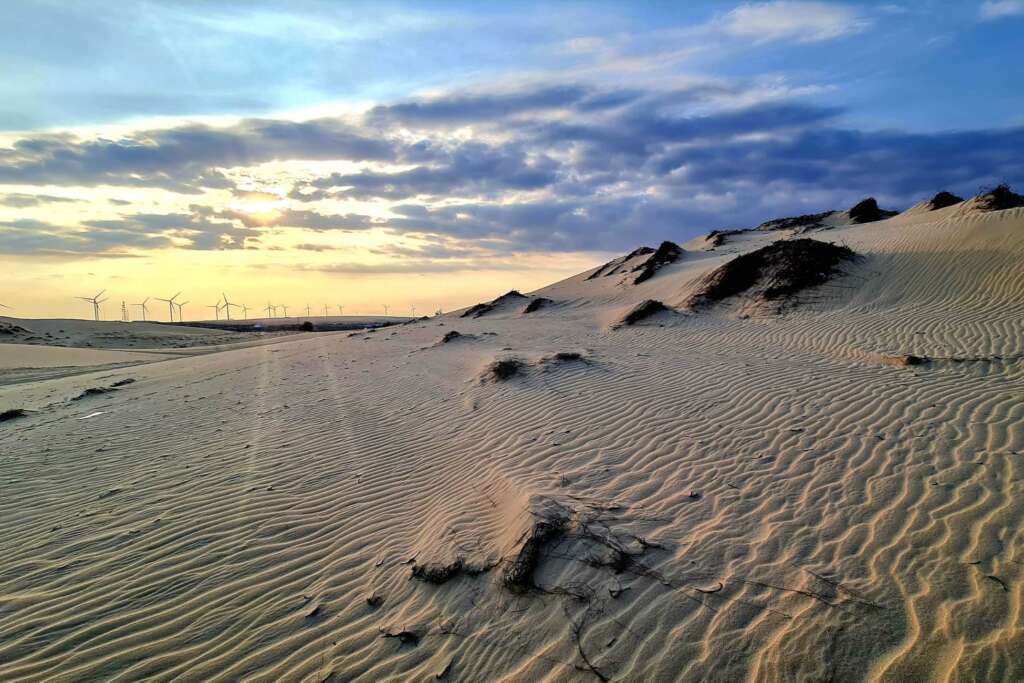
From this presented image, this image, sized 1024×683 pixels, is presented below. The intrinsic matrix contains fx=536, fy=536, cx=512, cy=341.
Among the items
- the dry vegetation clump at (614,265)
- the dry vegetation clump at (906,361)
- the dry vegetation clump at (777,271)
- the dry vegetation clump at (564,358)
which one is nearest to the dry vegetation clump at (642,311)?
the dry vegetation clump at (777,271)

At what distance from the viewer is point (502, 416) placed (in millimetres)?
9172

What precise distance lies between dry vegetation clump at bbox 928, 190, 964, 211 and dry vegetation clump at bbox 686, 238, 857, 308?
16.9 m

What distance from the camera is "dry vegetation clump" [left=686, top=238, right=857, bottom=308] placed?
773 inches

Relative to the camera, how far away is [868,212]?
4019cm

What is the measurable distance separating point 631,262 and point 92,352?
1412 inches

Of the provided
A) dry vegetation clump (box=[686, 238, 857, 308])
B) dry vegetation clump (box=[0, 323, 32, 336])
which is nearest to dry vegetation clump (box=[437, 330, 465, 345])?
dry vegetation clump (box=[686, 238, 857, 308])

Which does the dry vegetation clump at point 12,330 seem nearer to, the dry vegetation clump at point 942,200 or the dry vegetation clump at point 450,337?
the dry vegetation clump at point 450,337

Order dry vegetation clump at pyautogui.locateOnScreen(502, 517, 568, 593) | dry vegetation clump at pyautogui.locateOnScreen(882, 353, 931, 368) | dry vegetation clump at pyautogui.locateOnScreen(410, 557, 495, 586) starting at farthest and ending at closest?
dry vegetation clump at pyautogui.locateOnScreen(882, 353, 931, 368) < dry vegetation clump at pyautogui.locateOnScreen(410, 557, 495, 586) < dry vegetation clump at pyautogui.locateOnScreen(502, 517, 568, 593)

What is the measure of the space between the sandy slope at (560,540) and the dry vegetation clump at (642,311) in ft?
29.4

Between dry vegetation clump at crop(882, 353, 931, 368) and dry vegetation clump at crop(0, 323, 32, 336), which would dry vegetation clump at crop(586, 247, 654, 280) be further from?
dry vegetation clump at crop(0, 323, 32, 336)

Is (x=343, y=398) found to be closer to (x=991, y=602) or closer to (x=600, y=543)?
(x=600, y=543)

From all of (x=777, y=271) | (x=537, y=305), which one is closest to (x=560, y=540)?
(x=777, y=271)

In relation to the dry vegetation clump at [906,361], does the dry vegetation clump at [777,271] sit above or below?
above

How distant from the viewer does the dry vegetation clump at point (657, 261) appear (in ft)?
102
